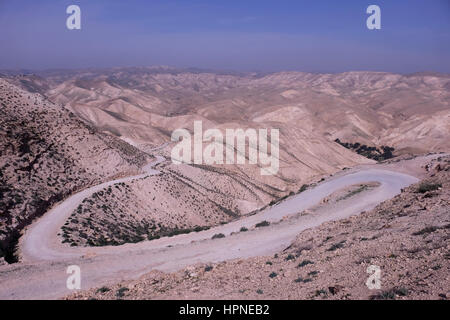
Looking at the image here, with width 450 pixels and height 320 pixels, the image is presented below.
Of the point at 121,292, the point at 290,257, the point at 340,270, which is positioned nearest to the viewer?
the point at 340,270

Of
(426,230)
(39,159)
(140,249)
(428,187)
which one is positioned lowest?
(140,249)

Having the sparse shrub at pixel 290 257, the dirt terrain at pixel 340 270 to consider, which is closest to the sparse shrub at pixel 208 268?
the dirt terrain at pixel 340 270

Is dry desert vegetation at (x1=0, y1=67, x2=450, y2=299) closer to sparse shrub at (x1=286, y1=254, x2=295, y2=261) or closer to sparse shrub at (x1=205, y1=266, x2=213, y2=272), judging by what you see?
sparse shrub at (x1=286, y1=254, x2=295, y2=261)

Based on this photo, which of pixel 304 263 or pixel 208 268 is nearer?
pixel 304 263

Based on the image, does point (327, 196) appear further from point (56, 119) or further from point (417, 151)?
point (417, 151)

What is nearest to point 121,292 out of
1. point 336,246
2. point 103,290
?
point 103,290

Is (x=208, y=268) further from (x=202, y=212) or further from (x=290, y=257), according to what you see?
(x=202, y=212)

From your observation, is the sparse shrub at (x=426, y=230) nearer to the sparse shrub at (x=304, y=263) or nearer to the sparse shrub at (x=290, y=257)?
the sparse shrub at (x=304, y=263)
